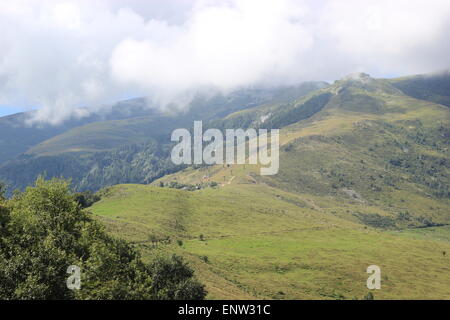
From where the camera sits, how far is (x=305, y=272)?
10744 cm

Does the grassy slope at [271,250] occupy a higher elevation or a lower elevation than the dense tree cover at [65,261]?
lower

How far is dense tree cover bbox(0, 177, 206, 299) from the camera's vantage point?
44094 millimetres

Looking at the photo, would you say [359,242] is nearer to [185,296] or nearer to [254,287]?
[254,287]

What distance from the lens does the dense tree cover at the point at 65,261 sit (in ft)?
145

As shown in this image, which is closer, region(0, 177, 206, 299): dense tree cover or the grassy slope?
region(0, 177, 206, 299): dense tree cover

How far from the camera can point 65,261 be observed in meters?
48.2

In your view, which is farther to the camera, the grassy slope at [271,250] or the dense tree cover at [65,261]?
the grassy slope at [271,250]

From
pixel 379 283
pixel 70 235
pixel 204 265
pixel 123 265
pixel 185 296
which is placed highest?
pixel 70 235

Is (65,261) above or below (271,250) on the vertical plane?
above

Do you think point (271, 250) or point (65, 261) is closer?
point (65, 261)

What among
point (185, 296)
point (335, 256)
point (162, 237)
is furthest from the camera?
point (335, 256)
